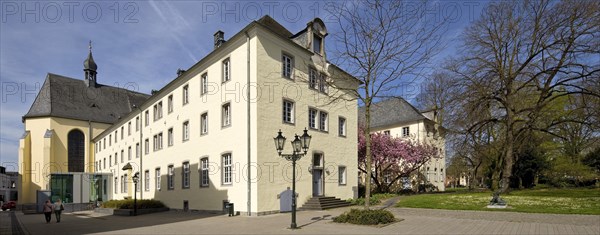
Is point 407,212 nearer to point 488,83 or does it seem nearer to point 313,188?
point 313,188

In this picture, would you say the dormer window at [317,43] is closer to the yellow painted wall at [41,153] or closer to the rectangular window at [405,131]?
the rectangular window at [405,131]

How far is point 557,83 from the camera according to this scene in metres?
22.4

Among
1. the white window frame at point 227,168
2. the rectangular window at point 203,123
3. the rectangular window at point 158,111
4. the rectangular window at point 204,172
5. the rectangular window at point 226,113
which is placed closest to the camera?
the white window frame at point 227,168

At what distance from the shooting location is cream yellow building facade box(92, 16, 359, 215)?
19078 millimetres

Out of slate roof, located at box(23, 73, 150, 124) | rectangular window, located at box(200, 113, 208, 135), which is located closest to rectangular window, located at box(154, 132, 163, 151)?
rectangular window, located at box(200, 113, 208, 135)

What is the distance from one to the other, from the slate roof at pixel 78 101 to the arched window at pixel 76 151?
2.22m

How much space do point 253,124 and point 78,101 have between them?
41294mm

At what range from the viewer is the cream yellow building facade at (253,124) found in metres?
19.1

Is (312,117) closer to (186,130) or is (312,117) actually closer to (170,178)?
(186,130)

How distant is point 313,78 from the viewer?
23547 millimetres

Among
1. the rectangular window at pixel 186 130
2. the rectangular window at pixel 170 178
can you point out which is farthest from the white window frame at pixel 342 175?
the rectangular window at pixel 170 178

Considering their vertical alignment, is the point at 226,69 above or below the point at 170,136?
above

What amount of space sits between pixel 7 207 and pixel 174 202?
108ft

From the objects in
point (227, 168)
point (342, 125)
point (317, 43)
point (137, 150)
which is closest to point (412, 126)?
point (342, 125)
